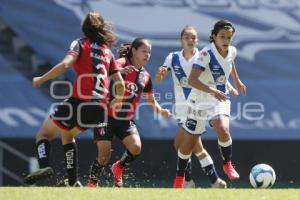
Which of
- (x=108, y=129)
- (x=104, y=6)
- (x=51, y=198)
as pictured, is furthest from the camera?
(x=104, y=6)

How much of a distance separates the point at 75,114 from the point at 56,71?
521 mm

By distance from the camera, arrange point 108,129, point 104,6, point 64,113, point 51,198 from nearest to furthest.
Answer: point 51,198 < point 64,113 < point 108,129 < point 104,6

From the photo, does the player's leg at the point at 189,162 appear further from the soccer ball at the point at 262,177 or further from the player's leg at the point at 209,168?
the soccer ball at the point at 262,177

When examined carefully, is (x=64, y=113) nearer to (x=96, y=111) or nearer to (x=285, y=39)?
(x=96, y=111)

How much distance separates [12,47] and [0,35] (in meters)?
0.30

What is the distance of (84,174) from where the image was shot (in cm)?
1437

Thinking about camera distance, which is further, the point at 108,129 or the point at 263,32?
the point at 263,32

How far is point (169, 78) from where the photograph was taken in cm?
1425

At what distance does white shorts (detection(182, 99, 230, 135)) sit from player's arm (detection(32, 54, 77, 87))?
1874 mm

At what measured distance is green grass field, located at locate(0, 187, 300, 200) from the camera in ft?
22.4

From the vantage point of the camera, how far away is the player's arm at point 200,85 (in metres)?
8.72

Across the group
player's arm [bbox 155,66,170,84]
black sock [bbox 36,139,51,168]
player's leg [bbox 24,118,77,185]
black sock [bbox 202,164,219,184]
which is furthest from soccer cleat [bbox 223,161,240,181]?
black sock [bbox 36,139,51,168]

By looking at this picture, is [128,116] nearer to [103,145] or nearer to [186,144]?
[103,145]

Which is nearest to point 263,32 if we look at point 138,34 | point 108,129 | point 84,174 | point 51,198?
point 138,34
